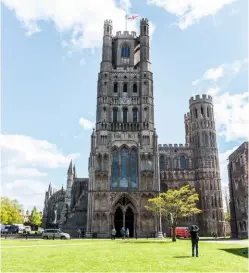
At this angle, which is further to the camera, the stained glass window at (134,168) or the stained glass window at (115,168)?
the stained glass window at (115,168)

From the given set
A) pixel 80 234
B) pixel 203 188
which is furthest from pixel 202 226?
pixel 80 234

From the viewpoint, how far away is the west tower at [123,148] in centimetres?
5056

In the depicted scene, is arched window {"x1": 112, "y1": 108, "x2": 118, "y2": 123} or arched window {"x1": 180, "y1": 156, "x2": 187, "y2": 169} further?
arched window {"x1": 180, "y1": 156, "x2": 187, "y2": 169}

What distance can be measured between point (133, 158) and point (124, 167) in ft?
7.68

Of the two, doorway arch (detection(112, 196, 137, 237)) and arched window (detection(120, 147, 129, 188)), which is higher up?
arched window (detection(120, 147, 129, 188))

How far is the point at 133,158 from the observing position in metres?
54.4

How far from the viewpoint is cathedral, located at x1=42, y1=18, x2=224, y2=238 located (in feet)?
168

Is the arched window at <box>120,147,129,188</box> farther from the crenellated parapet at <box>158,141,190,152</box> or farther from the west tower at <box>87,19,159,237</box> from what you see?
the crenellated parapet at <box>158,141,190,152</box>

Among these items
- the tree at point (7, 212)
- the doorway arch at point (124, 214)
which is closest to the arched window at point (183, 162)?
the doorway arch at point (124, 214)

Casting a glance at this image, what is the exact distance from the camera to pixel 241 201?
4681cm

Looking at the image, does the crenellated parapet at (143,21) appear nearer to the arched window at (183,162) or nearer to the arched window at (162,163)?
the arched window at (162,163)

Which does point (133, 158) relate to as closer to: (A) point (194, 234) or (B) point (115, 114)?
(B) point (115, 114)

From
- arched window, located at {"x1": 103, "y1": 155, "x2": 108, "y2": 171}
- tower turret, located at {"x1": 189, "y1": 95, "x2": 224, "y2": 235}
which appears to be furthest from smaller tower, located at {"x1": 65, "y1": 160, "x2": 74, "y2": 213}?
tower turret, located at {"x1": 189, "y1": 95, "x2": 224, "y2": 235}

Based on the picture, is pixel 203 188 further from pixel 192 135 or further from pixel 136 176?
pixel 136 176
